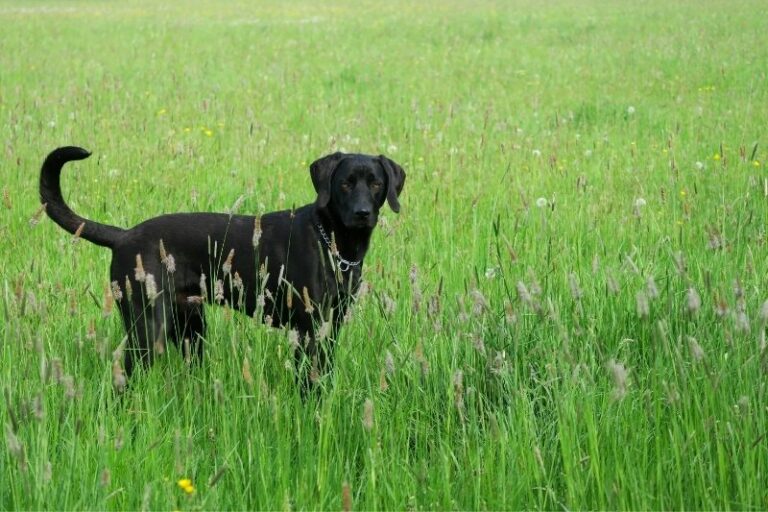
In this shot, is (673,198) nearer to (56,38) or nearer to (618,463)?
(618,463)

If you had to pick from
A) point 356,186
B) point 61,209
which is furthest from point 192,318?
point 356,186

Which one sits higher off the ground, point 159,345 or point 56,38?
point 56,38

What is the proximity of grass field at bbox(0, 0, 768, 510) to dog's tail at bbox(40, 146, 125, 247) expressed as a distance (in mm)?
280

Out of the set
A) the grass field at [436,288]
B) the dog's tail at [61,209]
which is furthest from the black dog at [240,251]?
the grass field at [436,288]

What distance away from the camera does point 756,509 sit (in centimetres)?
243

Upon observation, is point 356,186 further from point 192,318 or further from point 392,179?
point 192,318

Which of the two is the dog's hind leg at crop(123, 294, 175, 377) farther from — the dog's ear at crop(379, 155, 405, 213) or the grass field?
the dog's ear at crop(379, 155, 405, 213)

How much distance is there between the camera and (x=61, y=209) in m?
4.15

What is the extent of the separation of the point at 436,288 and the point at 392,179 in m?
1.18

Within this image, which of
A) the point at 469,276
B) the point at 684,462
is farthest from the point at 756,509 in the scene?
the point at 469,276

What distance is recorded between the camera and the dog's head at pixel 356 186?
4.37m

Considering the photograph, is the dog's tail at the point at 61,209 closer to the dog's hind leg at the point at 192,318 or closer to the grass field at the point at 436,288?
the grass field at the point at 436,288

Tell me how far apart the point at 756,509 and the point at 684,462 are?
221 mm

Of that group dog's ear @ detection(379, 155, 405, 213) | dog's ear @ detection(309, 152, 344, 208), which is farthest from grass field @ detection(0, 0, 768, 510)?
dog's ear @ detection(309, 152, 344, 208)
